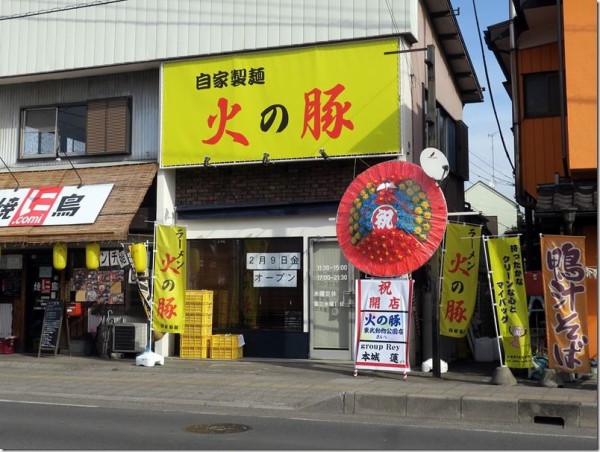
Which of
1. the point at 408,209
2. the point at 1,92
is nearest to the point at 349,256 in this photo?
the point at 408,209

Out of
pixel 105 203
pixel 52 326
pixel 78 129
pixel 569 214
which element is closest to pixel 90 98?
pixel 78 129

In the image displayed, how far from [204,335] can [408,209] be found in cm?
588

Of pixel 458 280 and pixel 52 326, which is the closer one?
pixel 458 280

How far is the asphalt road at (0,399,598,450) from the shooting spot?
8.20m

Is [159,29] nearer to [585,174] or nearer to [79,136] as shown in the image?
[79,136]

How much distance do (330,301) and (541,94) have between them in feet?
21.3

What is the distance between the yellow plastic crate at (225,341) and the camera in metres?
16.0

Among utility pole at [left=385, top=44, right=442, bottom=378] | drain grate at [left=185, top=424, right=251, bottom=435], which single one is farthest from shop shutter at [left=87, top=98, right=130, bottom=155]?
drain grate at [left=185, top=424, right=251, bottom=435]

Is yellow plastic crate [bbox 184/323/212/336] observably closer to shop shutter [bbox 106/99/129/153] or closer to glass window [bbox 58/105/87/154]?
shop shutter [bbox 106/99/129/153]

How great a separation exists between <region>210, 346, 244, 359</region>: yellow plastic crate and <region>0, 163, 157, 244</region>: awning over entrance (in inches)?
125

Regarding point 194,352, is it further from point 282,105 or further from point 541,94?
point 541,94

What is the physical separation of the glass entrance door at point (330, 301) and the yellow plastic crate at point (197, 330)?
239cm

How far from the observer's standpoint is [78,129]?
1844 cm

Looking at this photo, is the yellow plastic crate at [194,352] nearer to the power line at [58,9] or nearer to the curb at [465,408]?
the curb at [465,408]
